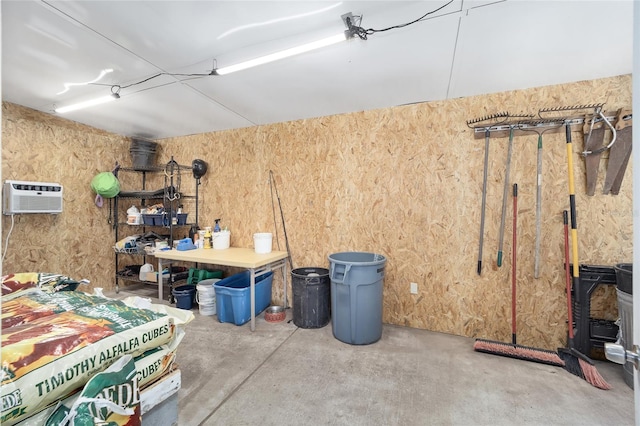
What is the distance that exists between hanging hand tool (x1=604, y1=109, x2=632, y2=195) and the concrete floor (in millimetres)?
1530

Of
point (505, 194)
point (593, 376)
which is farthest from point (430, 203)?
point (593, 376)

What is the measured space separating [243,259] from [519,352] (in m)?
2.71

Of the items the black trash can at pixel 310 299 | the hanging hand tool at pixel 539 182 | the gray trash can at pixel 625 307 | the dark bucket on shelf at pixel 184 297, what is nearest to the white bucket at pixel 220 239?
the dark bucket on shelf at pixel 184 297

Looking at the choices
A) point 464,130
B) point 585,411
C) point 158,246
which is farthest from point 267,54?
point 585,411

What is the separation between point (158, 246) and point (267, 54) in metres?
2.90

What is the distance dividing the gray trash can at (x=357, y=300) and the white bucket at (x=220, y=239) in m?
1.65

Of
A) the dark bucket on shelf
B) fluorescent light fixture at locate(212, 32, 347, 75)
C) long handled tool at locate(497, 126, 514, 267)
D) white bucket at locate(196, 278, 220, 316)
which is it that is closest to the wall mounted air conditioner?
the dark bucket on shelf

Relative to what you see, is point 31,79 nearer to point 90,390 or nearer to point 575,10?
point 90,390

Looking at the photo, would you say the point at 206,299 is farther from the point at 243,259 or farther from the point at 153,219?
the point at 153,219

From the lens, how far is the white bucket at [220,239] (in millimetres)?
3953

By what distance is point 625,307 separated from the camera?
7.77ft

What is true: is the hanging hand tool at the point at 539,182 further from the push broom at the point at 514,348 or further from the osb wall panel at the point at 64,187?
the osb wall panel at the point at 64,187

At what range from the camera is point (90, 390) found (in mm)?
1444

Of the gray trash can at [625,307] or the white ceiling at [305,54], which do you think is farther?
the gray trash can at [625,307]
